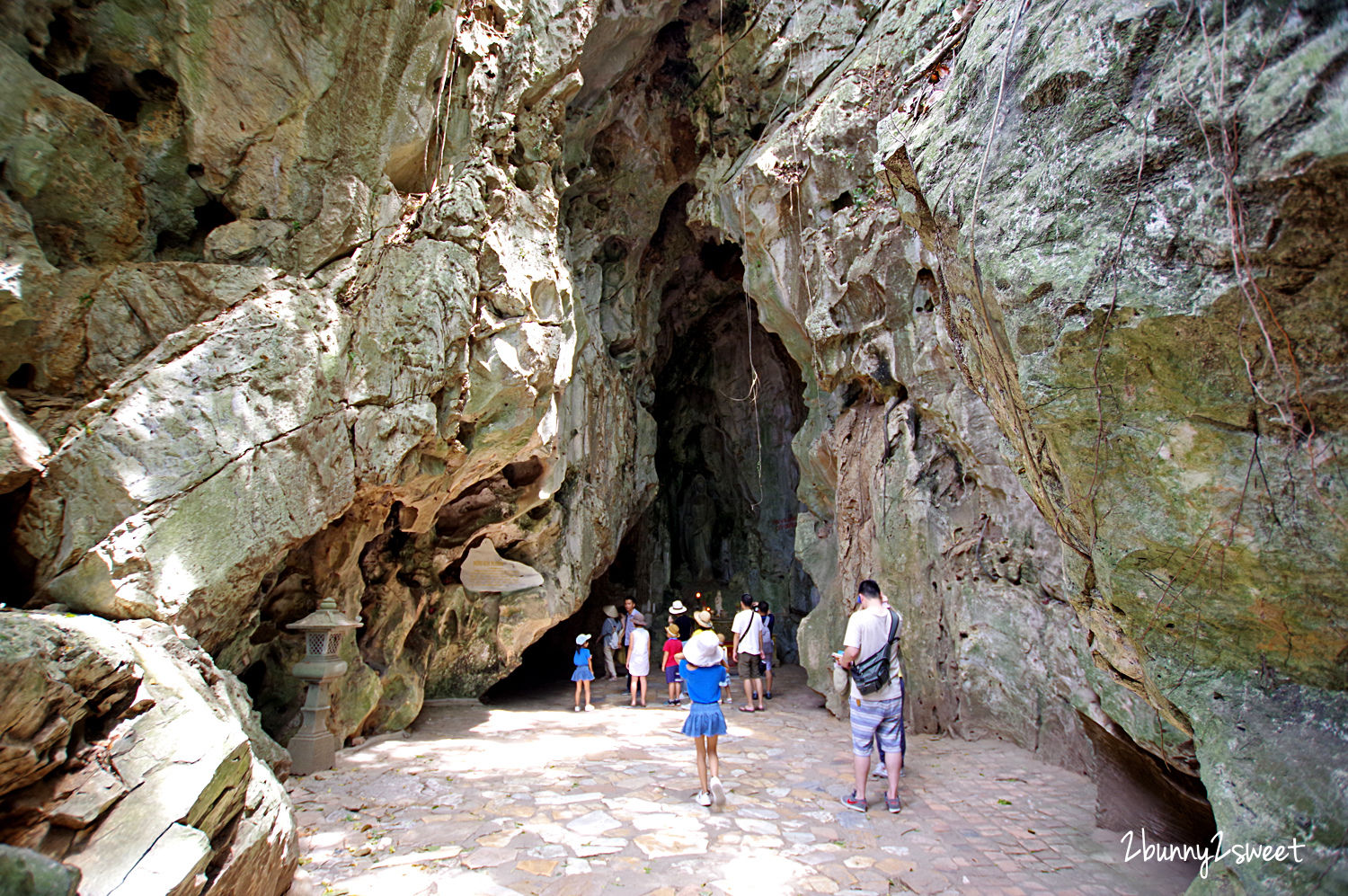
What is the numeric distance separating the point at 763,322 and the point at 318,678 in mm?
9592

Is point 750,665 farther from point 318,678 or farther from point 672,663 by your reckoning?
point 318,678

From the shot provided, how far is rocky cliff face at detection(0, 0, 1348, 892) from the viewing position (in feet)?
7.89

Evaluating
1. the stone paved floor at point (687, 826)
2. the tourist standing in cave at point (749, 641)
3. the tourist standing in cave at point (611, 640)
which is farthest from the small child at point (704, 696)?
the tourist standing in cave at point (611, 640)

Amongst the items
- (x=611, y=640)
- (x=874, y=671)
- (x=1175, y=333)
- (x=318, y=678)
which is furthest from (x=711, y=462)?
(x=1175, y=333)

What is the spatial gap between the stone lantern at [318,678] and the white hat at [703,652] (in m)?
3.93

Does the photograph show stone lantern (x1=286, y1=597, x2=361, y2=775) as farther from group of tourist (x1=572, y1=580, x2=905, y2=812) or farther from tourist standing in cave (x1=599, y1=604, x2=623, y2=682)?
tourist standing in cave (x1=599, y1=604, x2=623, y2=682)

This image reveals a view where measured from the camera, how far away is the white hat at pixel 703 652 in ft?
17.4

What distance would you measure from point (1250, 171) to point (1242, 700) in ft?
6.52

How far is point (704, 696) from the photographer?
5.34 meters

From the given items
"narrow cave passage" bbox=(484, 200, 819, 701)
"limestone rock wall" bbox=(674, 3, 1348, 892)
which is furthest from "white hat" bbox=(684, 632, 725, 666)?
"narrow cave passage" bbox=(484, 200, 819, 701)

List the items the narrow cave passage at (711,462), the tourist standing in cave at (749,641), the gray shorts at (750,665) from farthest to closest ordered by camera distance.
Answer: the narrow cave passage at (711,462), the gray shorts at (750,665), the tourist standing in cave at (749,641)

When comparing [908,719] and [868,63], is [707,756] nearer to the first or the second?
[908,719]

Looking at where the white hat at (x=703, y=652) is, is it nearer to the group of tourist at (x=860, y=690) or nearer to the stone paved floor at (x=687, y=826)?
the group of tourist at (x=860, y=690)

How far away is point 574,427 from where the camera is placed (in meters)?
12.5
